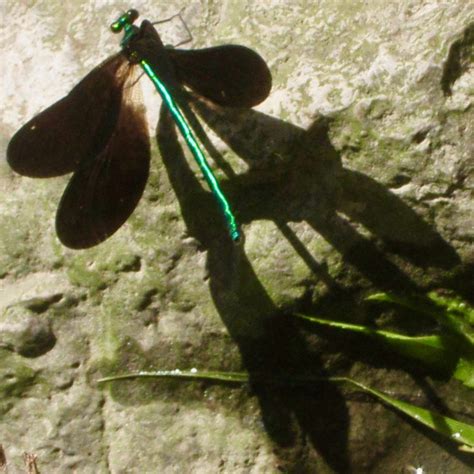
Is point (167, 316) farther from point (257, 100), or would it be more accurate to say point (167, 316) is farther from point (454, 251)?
point (454, 251)

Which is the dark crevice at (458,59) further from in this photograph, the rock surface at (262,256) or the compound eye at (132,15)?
the compound eye at (132,15)

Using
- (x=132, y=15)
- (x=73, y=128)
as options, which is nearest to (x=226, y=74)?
(x=132, y=15)

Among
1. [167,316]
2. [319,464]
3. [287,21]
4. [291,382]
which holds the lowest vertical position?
[319,464]

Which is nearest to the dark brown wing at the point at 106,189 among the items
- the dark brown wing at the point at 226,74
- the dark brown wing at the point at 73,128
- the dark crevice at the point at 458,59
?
the dark brown wing at the point at 73,128

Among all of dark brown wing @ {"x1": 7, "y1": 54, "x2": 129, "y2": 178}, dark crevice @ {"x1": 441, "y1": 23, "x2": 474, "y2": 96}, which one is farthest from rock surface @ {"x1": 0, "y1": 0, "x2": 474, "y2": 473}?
dark brown wing @ {"x1": 7, "y1": 54, "x2": 129, "y2": 178}

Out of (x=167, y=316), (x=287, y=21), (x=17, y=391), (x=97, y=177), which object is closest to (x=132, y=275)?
(x=167, y=316)

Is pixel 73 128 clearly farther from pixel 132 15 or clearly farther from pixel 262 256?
pixel 262 256

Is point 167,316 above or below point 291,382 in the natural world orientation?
above
